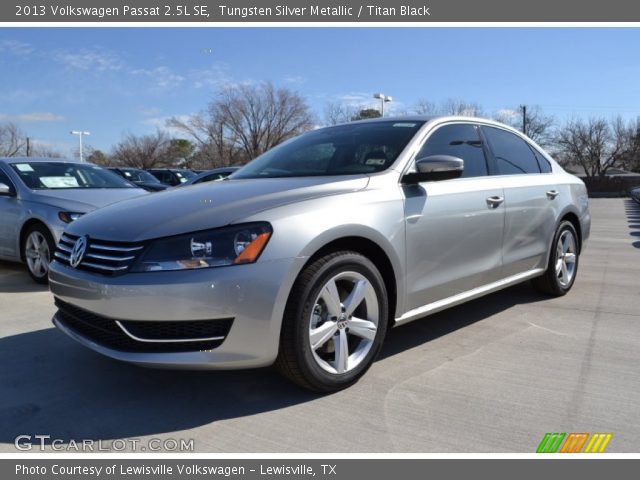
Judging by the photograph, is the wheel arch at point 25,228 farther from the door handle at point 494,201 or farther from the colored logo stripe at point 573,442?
the colored logo stripe at point 573,442

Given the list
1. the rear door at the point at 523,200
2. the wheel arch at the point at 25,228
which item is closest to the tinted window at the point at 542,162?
the rear door at the point at 523,200

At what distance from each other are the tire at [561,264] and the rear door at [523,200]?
19 centimetres

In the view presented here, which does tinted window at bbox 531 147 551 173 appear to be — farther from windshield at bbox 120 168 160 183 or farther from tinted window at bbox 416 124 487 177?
windshield at bbox 120 168 160 183

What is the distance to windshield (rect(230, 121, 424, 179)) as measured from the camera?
3.58m

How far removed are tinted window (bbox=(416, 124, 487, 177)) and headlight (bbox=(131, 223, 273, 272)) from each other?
1.49 metres

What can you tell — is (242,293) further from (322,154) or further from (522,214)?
(522,214)

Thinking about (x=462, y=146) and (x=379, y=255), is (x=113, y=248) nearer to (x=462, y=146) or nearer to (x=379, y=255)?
(x=379, y=255)

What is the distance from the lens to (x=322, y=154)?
389 centimetres

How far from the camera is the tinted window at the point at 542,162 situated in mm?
4973

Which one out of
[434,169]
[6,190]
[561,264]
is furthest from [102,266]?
[6,190]

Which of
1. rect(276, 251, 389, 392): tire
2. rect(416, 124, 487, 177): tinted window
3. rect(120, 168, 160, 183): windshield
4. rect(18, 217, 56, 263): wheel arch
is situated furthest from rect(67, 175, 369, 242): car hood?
rect(120, 168, 160, 183): windshield

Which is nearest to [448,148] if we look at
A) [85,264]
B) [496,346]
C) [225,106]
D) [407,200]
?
[407,200]

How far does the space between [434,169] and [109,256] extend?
1916mm
